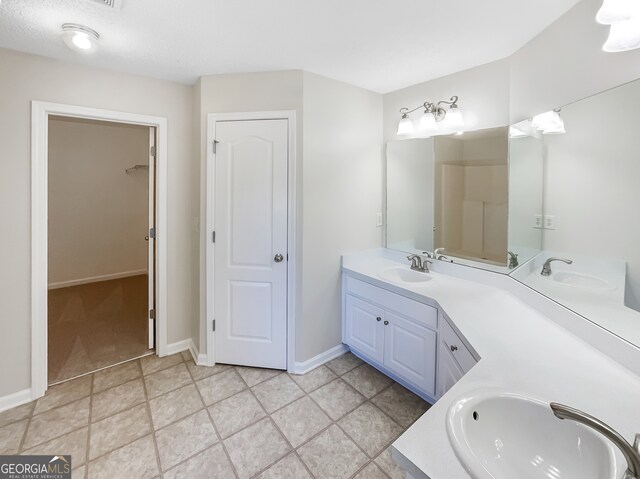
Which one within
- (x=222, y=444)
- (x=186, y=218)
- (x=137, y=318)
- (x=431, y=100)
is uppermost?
(x=431, y=100)

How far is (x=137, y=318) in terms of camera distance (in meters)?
3.31

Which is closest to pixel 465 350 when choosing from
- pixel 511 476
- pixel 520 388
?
pixel 520 388

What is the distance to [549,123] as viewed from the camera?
4.99ft

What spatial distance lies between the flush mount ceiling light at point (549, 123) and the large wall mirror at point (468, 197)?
0.09 meters

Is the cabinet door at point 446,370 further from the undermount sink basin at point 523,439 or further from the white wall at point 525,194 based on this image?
the white wall at point 525,194

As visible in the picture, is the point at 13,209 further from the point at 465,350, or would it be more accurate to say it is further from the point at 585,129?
the point at 585,129

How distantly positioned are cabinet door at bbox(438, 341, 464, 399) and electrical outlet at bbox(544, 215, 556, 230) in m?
0.84

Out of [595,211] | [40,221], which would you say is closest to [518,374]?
[595,211]

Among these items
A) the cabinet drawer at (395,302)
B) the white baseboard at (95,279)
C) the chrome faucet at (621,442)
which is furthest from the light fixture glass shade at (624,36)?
the white baseboard at (95,279)

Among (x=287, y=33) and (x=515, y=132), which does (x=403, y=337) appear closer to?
(x=515, y=132)

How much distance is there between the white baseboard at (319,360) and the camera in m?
2.33

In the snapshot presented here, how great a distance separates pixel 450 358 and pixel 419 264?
911 millimetres

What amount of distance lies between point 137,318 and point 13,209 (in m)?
1.80

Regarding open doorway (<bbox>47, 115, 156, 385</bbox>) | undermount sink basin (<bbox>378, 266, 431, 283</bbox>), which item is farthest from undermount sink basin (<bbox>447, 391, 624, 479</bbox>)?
open doorway (<bbox>47, 115, 156, 385</bbox>)
